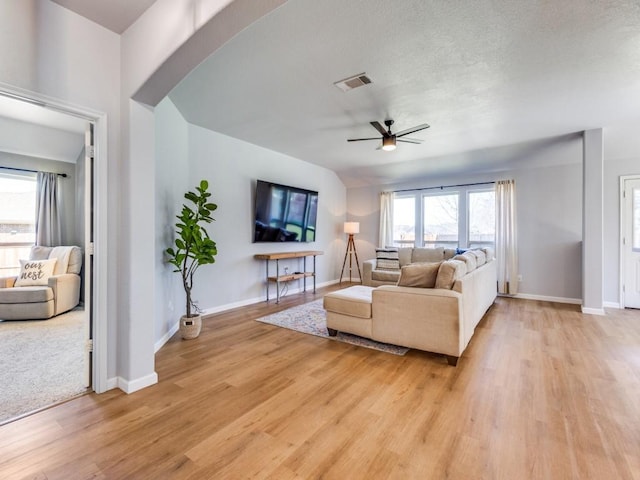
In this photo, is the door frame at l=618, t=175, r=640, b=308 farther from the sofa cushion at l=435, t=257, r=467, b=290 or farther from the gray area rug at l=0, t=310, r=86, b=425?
the gray area rug at l=0, t=310, r=86, b=425

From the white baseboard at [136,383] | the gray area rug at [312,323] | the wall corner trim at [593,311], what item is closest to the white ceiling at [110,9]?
the white baseboard at [136,383]

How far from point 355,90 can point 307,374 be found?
280cm

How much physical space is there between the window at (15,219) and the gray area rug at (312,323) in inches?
171

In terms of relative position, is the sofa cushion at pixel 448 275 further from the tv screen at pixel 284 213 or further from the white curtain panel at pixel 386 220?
the white curtain panel at pixel 386 220

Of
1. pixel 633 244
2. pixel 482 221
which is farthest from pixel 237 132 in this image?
pixel 633 244

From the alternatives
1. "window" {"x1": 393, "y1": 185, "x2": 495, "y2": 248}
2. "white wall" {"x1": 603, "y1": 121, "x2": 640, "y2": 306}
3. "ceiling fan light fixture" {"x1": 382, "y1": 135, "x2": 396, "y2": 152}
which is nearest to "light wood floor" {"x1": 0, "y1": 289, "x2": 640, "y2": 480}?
"ceiling fan light fixture" {"x1": 382, "y1": 135, "x2": 396, "y2": 152}

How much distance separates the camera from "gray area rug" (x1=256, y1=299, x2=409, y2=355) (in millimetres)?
3012

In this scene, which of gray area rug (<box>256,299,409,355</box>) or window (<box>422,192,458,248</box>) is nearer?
gray area rug (<box>256,299,409,355</box>)

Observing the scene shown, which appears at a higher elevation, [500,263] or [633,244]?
[633,244]

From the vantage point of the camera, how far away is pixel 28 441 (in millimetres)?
1611

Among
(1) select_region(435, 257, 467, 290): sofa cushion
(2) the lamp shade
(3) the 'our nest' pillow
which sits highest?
(2) the lamp shade

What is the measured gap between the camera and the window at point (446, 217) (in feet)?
19.1

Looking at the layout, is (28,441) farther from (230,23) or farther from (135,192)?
(230,23)

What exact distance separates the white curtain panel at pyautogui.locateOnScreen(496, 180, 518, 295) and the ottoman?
360 centimetres
